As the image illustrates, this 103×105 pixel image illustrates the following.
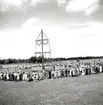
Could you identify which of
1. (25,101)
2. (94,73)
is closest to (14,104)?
(25,101)

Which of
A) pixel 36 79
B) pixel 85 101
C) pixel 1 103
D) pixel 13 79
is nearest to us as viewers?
pixel 85 101

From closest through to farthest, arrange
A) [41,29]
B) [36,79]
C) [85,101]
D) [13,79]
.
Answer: [85,101] < [36,79] < [13,79] < [41,29]

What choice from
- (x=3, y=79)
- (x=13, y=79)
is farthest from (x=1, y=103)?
(x=3, y=79)

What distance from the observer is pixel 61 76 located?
86.1ft

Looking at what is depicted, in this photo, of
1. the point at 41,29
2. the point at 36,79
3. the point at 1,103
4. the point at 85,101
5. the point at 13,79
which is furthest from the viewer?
the point at 41,29

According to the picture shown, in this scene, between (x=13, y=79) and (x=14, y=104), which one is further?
(x=13, y=79)

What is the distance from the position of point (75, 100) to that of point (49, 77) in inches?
519

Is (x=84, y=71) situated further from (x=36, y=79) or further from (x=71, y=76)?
(x=36, y=79)

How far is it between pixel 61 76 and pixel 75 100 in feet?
44.4

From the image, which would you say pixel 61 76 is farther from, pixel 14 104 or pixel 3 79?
pixel 14 104

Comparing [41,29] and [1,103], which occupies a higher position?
[41,29]

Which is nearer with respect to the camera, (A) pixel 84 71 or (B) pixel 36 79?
(B) pixel 36 79

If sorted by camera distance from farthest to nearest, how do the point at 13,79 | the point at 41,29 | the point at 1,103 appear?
the point at 41,29
the point at 13,79
the point at 1,103

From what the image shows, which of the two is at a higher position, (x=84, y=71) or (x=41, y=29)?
(x=41, y=29)
